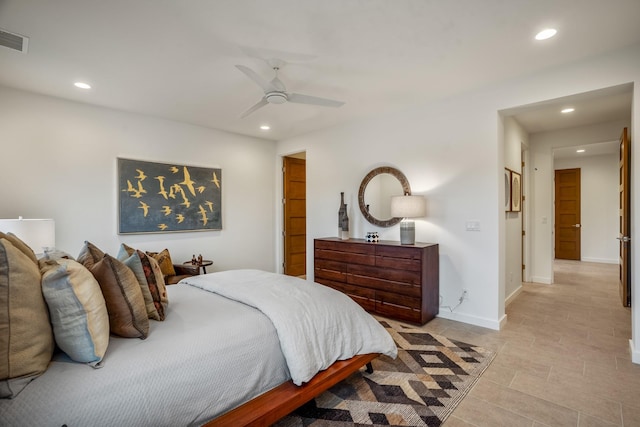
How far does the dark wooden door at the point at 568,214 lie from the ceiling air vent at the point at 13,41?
9903 millimetres

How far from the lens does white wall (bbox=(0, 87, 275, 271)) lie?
3.35 metres

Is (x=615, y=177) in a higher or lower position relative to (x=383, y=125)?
lower

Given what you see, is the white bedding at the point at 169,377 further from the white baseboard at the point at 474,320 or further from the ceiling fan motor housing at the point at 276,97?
the white baseboard at the point at 474,320

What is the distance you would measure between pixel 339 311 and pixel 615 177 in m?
8.32

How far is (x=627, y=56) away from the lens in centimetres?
260

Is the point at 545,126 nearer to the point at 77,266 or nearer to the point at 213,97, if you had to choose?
the point at 213,97

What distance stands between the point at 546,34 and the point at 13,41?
4035 millimetres

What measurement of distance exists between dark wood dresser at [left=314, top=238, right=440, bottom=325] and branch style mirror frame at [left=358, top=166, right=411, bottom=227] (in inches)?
19.3

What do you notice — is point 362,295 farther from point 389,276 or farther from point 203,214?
point 203,214

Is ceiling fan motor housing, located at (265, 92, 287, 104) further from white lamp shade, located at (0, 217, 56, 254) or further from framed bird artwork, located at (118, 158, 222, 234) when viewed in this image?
framed bird artwork, located at (118, 158, 222, 234)

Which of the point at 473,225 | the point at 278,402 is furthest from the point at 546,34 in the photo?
the point at 278,402

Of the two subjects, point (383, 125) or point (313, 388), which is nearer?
point (313, 388)

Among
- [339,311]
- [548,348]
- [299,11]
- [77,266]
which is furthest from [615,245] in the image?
[77,266]

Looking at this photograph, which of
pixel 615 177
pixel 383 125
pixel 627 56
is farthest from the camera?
pixel 615 177
